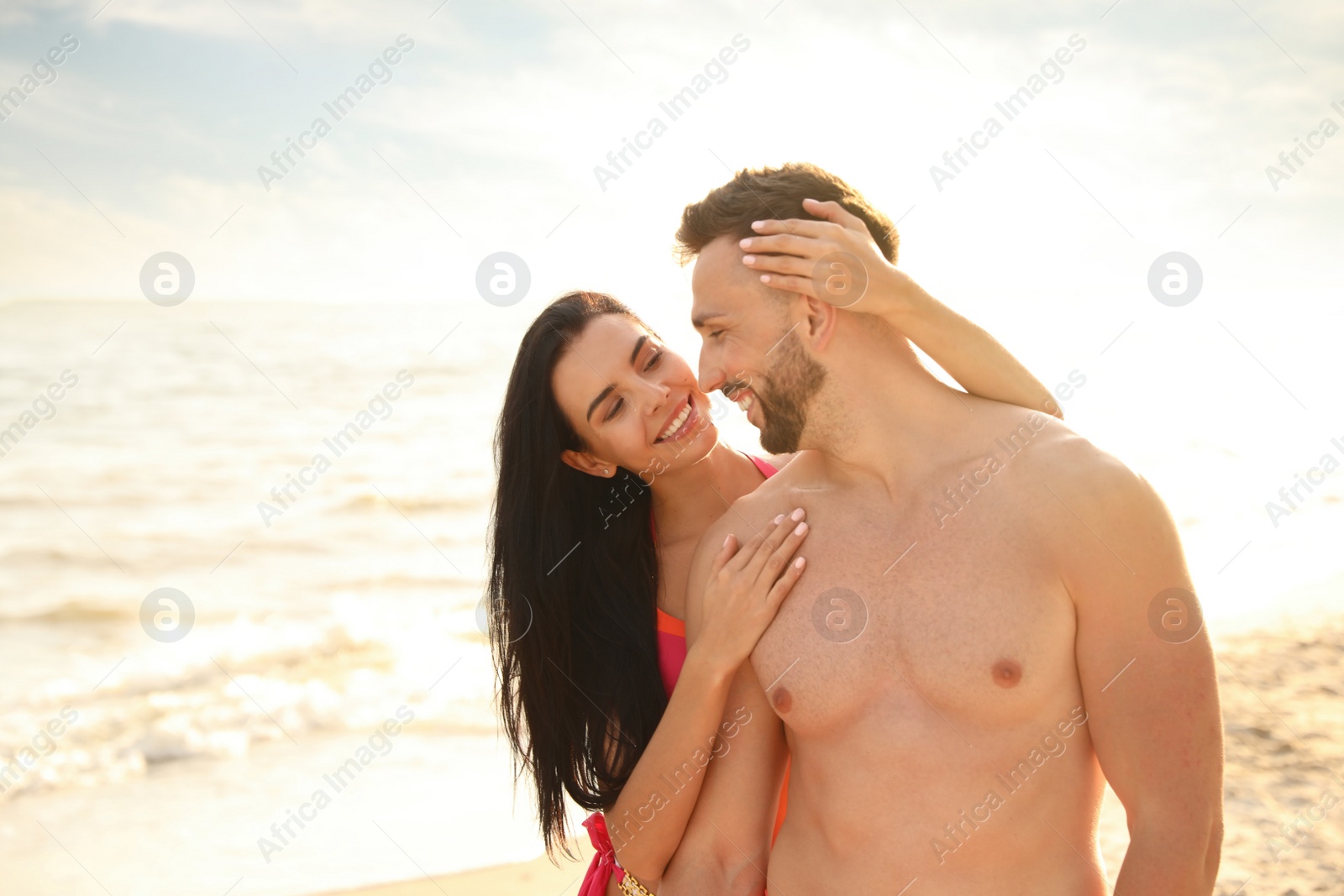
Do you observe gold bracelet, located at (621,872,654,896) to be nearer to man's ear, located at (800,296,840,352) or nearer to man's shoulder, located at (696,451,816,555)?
man's shoulder, located at (696,451,816,555)

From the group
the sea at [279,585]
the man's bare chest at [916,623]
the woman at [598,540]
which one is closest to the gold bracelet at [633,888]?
the woman at [598,540]

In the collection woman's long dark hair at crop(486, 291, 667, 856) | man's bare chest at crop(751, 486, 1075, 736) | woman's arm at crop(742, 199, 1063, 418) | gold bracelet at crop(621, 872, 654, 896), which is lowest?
gold bracelet at crop(621, 872, 654, 896)

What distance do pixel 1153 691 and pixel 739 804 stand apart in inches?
52.5

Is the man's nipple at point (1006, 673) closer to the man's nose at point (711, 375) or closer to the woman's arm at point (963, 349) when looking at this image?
the woman's arm at point (963, 349)

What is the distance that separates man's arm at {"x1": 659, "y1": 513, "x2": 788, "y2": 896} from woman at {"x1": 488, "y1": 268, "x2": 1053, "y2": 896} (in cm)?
18

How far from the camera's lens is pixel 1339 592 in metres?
9.94

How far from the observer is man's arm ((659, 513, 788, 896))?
121 inches

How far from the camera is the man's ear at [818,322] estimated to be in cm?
285

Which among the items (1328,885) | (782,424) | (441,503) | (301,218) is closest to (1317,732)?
(1328,885)

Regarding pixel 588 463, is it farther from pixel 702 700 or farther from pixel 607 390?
pixel 702 700

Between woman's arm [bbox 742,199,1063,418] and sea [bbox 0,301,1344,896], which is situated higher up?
woman's arm [bbox 742,199,1063,418]

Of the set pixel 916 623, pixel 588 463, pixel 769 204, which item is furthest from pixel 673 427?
pixel 916 623

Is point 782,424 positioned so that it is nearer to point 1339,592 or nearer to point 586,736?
point 586,736

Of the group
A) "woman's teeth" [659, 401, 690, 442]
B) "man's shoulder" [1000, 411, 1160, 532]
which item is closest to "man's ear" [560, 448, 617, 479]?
"woman's teeth" [659, 401, 690, 442]
